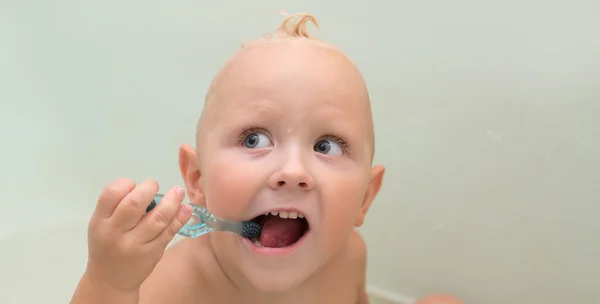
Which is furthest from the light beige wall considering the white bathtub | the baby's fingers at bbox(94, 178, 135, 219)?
the baby's fingers at bbox(94, 178, 135, 219)

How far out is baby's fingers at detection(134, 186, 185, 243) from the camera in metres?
0.59

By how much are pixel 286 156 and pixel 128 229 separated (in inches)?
7.5

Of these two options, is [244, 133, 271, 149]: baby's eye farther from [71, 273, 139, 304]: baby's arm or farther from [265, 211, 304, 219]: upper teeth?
[71, 273, 139, 304]: baby's arm

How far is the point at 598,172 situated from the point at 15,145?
47.0 inches

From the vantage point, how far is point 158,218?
0.59 metres

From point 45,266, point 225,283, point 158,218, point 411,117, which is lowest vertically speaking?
point 45,266

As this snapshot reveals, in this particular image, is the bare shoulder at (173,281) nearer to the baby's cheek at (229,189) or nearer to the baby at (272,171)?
the baby at (272,171)

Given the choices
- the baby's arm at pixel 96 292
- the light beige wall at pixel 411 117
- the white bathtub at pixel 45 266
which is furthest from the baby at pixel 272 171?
the white bathtub at pixel 45 266

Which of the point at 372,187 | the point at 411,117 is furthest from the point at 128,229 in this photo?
the point at 411,117

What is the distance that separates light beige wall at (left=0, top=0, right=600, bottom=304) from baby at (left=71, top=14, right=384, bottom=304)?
372 millimetres

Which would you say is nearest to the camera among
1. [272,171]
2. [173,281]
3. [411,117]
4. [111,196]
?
[111,196]

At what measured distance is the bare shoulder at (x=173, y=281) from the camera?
791 mm

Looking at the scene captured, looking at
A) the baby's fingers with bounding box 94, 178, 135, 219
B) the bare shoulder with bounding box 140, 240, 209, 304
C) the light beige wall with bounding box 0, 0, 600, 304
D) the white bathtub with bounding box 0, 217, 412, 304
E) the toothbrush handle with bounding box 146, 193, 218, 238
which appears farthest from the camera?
the white bathtub with bounding box 0, 217, 412, 304

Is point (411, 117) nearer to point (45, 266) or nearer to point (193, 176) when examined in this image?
point (193, 176)
